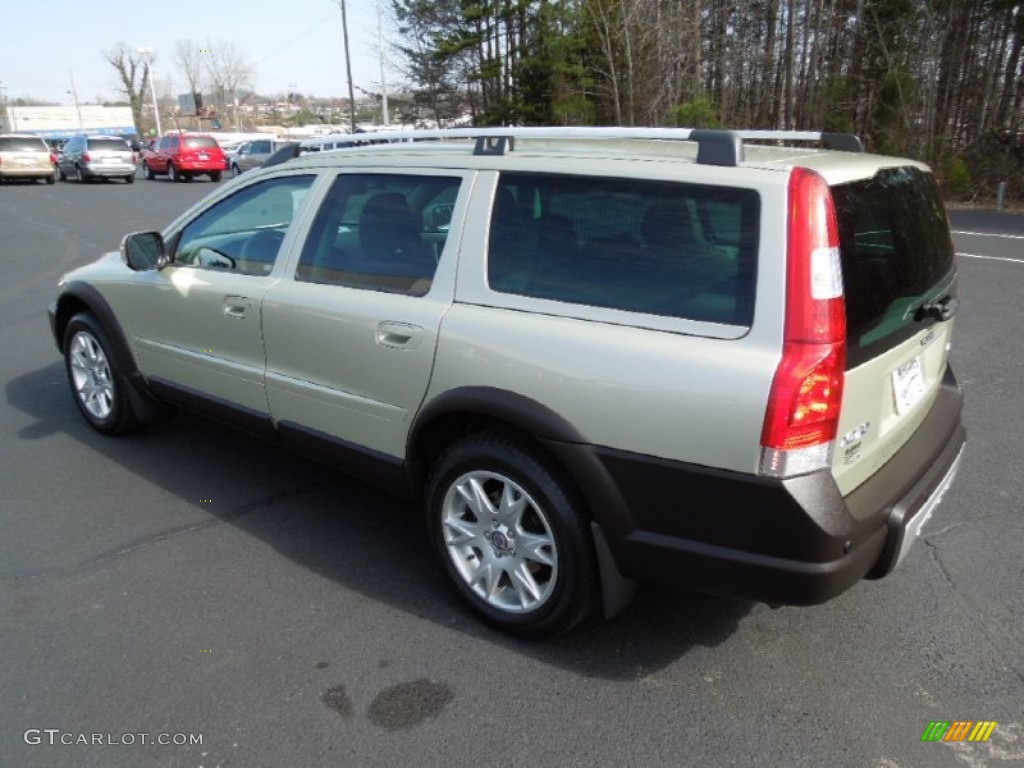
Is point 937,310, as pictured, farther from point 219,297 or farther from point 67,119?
point 67,119

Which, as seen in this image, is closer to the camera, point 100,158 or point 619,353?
point 619,353

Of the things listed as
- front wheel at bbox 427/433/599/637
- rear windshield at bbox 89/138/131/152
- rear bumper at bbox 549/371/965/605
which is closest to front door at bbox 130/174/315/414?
front wheel at bbox 427/433/599/637

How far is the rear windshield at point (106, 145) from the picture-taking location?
2907 centimetres

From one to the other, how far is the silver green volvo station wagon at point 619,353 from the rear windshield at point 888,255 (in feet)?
0.04

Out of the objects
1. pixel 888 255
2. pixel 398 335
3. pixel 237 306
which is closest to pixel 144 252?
pixel 237 306

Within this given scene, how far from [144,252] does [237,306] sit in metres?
0.86

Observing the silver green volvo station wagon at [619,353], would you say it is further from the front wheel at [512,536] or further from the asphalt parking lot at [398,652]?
the asphalt parking lot at [398,652]

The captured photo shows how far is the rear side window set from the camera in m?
2.31

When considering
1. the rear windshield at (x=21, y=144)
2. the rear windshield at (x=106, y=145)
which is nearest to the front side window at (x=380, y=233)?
the rear windshield at (x=21, y=144)

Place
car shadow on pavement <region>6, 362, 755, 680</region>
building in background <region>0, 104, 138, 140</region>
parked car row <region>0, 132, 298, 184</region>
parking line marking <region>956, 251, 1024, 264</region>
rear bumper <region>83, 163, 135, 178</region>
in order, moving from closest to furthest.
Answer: car shadow on pavement <region>6, 362, 755, 680</region>
parking line marking <region>956, 251, 1024, 264</region>
parked car row <region>0, 132, 298, 184</region>
rear bumper <region>83, 163, 135, 178</region>
building in background <region>0, 104, 138, 140</region>

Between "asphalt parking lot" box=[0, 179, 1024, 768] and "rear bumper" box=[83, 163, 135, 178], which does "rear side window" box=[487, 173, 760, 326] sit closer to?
"asphalt parking lot" box=[0, 179, 1024, 768]

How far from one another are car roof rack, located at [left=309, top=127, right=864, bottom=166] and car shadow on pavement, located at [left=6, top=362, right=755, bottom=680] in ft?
A: 5.48

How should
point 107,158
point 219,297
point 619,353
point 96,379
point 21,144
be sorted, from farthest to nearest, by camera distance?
point 107,158, point 21,144, point 96,379, point 219,297, point 619,353

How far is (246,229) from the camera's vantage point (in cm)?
411
